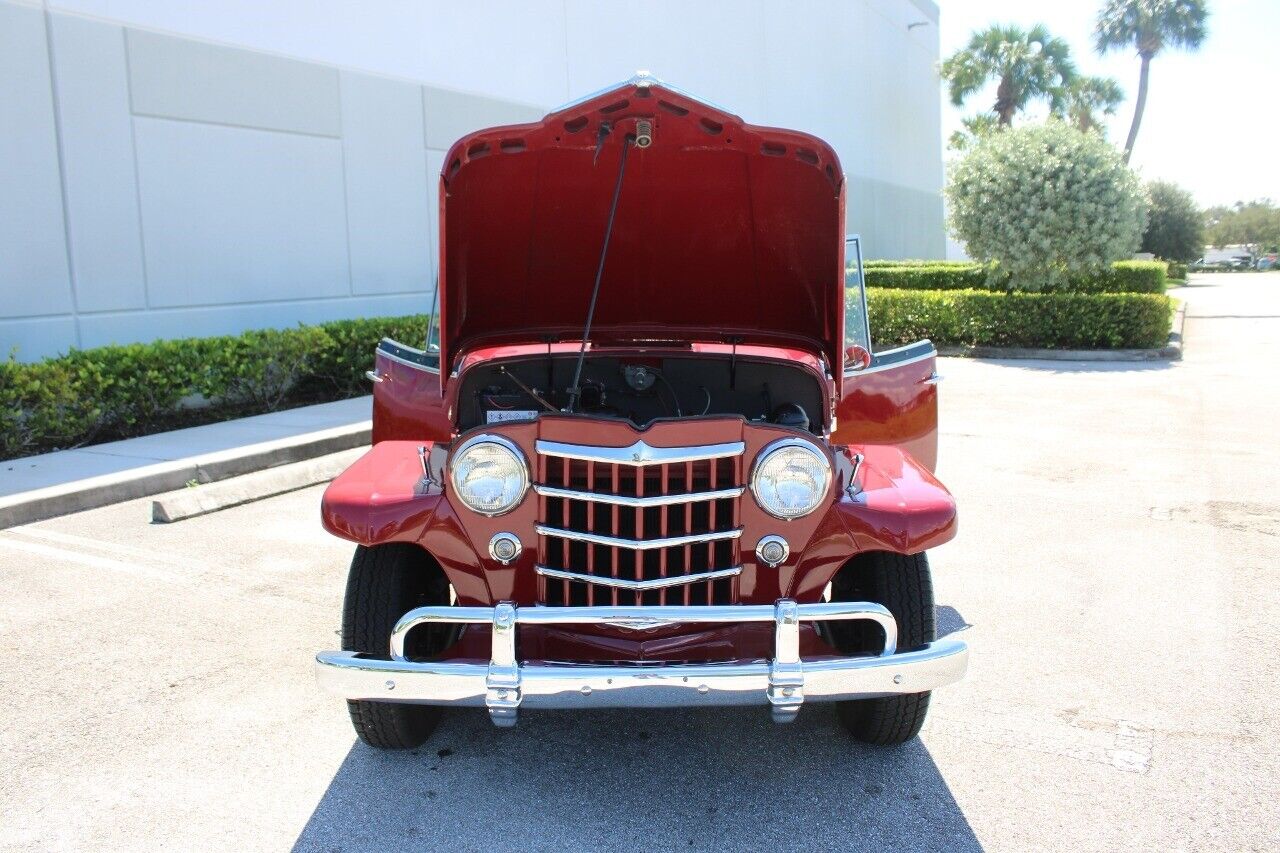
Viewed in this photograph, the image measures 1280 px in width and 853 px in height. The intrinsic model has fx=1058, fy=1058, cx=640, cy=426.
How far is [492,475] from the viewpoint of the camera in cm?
291

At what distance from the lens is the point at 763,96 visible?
848 inches

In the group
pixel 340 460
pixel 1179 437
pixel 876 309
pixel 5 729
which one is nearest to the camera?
pixel 5 729

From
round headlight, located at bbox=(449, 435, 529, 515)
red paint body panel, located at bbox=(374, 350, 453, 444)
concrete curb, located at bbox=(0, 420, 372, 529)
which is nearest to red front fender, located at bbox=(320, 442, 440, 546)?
round headlight, located at bbox=(449, 435, 529, 515)

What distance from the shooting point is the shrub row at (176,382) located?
7609 millimetres

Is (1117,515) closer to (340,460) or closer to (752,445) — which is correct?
(752,445)

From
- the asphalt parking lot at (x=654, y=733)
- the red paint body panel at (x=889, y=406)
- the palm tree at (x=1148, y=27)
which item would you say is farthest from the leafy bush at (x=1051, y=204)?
the palm tree at (x=1148, y=27)

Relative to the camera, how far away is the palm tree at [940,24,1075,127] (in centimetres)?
3250

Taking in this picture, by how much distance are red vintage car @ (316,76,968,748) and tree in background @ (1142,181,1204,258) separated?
38.1 meters

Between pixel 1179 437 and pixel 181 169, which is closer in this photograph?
pixel 1179 437

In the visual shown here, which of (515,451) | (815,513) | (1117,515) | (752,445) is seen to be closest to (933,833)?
(815,513)

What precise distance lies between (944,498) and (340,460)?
550 cm

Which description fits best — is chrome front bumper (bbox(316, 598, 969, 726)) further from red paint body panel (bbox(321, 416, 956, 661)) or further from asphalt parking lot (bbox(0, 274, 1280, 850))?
asphalt parking lot (bbox(0, 274, 1280, 850))

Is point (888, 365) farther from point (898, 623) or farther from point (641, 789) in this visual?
point (641, 789)

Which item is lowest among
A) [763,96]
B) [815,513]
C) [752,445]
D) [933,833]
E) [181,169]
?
[933,833]
